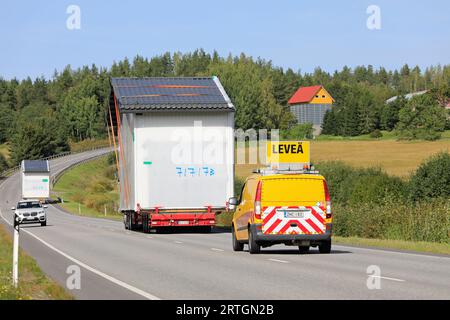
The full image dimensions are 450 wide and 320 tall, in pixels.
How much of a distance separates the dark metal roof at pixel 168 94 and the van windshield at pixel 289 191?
13384 mm

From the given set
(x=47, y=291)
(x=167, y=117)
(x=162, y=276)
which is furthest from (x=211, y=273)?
(x=167, y=117)

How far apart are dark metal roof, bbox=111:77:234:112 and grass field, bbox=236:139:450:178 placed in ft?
196

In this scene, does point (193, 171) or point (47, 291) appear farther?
point (193, 171)

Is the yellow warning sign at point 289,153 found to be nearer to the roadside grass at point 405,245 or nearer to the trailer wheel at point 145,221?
the roadside grass at point 405,245

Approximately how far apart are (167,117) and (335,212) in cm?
734

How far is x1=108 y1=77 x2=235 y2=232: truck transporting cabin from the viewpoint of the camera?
35812mm

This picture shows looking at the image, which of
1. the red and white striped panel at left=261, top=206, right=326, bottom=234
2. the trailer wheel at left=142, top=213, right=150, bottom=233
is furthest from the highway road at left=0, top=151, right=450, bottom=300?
the trailer wheel at left=142, top=213, right=150, bottom=233

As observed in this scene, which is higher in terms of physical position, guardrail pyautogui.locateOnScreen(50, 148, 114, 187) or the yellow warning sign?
the yellow warning sign

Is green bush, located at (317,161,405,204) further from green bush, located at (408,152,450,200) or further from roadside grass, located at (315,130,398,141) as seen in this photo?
roadside grass, located at (315,130,398,141)

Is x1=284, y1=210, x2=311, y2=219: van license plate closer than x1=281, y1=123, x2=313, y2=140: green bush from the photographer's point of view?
Yes

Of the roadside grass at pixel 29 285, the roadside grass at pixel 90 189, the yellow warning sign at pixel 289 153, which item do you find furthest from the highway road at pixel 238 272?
the roadside grass at pixel 90 189

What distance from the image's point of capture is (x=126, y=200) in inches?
1561
